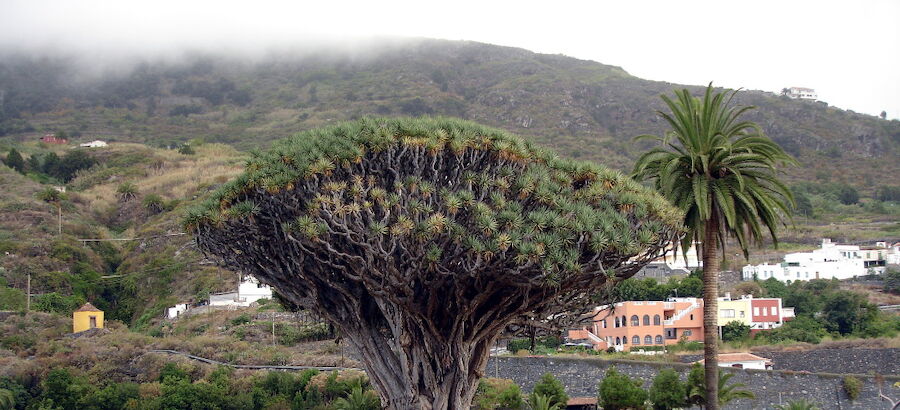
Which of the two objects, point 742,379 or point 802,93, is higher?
point 802,93

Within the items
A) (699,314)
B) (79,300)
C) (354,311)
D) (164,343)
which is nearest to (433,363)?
(354,311)

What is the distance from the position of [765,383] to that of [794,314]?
72.0ft

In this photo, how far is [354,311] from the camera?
21.2 m

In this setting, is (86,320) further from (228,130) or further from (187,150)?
(228,130)

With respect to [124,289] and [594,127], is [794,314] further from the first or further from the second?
[594,127]

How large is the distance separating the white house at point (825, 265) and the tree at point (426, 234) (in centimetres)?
5286

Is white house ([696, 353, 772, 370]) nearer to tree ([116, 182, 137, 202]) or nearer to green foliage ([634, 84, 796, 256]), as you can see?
green foliage ([634, 84, 796, 256])

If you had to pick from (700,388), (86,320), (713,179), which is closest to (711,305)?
(713,179)

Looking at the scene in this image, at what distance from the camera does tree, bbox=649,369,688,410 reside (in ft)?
101

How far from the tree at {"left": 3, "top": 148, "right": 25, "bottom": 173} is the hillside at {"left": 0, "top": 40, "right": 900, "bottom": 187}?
3323cm

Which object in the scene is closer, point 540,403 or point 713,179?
point 713,179

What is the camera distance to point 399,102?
139 metres

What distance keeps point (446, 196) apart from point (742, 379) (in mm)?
24937

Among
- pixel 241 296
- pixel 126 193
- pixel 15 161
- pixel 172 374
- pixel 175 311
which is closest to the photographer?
pixel 172 374
